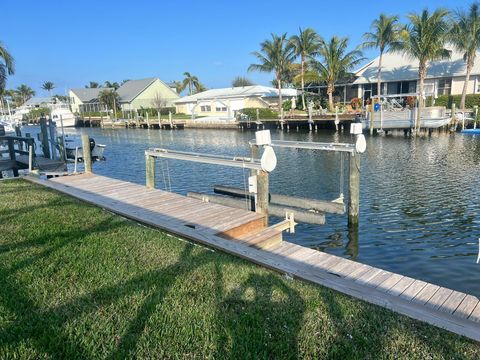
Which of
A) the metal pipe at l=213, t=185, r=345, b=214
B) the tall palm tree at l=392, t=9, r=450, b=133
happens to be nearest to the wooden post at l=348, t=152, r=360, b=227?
the metal pipe at l=213, t=185, r=345, b=214

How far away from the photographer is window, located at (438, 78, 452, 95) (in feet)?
140

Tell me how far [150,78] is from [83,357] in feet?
275

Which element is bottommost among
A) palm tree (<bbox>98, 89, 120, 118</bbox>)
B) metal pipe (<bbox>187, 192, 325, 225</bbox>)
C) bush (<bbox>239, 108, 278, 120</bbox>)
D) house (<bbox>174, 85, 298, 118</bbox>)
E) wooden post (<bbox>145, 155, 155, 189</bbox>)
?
metal pipe (<bbox>187, 192, 325, 225</bbox>)

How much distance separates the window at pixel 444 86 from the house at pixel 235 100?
19.7 metres

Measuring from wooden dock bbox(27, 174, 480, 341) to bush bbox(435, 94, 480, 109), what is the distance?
1517 inches

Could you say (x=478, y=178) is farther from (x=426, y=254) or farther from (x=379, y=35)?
(x=379, y=35)

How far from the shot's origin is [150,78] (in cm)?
8188

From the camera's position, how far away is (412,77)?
43.6m

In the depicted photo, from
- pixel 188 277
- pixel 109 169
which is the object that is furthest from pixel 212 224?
pixel 109 169

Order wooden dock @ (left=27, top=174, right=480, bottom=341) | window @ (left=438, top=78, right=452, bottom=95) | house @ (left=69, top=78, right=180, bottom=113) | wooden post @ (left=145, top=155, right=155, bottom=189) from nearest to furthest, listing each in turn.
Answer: wooden dock @ (left=27, top=174, right=480, bottom=341) < wooden post @ (left=145, top=155, right=155, bottom=189) < window @ (left=438, top=78, right=452, bottom=95) < house @ (left=69, top=78, right=180, bottom=113)

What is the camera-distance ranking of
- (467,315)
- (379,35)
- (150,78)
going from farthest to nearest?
(150,78), (379,35), (467,315)

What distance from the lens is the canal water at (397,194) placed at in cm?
900

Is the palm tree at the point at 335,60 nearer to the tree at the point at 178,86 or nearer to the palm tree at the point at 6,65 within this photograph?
the palm tree at the point at 6,65

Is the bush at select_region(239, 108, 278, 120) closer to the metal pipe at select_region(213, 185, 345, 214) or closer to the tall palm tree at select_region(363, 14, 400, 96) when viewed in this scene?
the tall palm tree at select_region(363, 14, 400, 96)
